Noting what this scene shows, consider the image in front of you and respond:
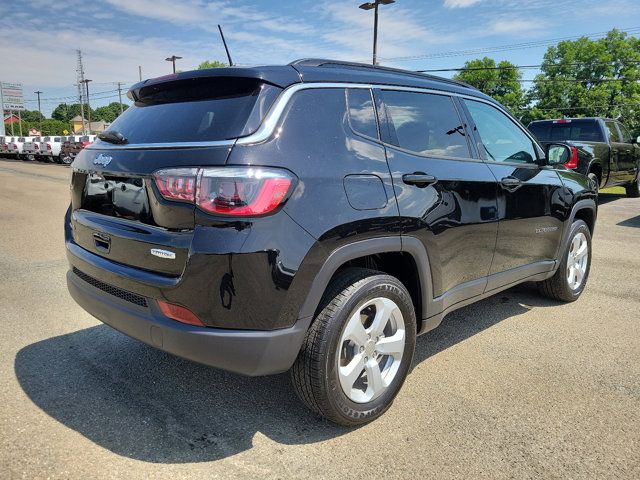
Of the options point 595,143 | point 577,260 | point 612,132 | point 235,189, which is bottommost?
point 577,260

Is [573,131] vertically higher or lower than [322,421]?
higher

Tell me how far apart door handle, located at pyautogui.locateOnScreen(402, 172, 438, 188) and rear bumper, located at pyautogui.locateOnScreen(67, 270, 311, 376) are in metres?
0.97

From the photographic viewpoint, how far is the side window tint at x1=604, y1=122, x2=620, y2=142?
436 inches

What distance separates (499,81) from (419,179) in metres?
64.1

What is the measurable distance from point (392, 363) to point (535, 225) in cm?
191

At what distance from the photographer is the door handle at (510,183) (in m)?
3.58

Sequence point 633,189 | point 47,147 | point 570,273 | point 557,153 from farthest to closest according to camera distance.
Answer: point 47,147 → point 633,189 → point 570,273 → point 557,153

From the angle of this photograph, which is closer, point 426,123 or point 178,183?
point 178,183

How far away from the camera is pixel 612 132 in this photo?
11297 mm

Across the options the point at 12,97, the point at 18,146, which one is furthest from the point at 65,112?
the point at 18,146

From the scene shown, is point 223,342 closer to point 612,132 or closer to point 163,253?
point 163,253

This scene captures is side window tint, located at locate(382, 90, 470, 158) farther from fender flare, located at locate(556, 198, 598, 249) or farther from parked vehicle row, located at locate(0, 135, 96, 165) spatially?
parked vehicle row, located at locate(0, 135, 96, 165)

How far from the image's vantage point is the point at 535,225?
3.96 m

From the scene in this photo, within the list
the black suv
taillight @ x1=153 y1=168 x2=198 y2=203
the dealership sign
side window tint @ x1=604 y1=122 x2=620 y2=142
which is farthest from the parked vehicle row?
the dealership sign
